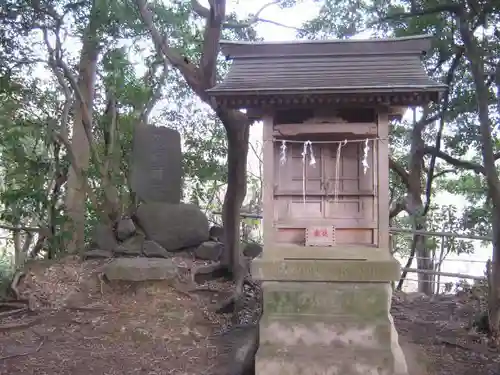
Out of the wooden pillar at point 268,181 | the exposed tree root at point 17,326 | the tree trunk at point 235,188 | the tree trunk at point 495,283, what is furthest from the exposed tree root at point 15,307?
the tree trunk at point 495,283

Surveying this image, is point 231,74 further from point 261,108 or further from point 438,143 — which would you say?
point 438,143

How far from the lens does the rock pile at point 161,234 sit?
10.0 m

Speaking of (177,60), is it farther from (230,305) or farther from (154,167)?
(230,305)

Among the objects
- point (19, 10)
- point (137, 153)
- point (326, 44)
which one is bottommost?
point (137, 153)

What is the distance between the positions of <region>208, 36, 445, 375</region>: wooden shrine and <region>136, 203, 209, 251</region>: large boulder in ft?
12.9

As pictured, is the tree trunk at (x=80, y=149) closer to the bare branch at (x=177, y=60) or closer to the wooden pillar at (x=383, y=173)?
the bare branch at (x=177, y=60)

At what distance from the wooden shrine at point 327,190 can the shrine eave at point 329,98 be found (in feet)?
0.04

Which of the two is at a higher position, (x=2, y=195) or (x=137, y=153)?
(x=137, y=153)

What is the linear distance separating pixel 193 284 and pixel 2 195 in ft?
14.2

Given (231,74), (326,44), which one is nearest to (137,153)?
(231,74)

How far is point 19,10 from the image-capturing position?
9.78m

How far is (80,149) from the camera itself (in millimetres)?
11633

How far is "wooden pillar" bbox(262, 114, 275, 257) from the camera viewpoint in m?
6.54

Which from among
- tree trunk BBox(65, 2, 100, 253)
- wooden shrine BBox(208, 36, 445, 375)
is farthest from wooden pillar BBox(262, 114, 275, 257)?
tree trunk BBox(65, 2, 100, 253)
